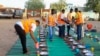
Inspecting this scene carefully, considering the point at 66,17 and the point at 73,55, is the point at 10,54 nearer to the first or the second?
the point at 73,55

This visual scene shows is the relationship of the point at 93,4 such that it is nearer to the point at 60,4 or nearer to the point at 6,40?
the point at 60,4

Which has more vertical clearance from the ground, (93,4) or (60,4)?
(60,4)

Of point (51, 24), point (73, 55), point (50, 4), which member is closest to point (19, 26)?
point (73, 55)

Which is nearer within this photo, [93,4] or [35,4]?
[93,4]

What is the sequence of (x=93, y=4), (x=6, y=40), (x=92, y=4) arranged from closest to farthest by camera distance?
(x=6, y=40), (x=93, y=4), (x=92, y=4)

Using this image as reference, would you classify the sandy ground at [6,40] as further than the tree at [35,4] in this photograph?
No

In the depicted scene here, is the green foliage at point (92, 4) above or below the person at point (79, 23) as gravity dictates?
above

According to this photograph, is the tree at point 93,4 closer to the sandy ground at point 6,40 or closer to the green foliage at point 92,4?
the green foliage at point 92,4

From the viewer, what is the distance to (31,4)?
111m

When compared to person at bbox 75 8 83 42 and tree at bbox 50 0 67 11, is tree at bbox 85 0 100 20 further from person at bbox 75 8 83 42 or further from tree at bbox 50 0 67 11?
person at bbox 75 8 83 42

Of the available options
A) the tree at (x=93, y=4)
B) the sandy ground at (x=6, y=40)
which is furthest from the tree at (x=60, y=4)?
the sandy ground at (x=6, y=40)

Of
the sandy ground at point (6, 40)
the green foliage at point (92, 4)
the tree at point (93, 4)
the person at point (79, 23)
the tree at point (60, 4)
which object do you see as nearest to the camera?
the sandy ground at point (6, 40)

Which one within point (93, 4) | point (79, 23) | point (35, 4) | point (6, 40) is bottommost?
point (6, 40)

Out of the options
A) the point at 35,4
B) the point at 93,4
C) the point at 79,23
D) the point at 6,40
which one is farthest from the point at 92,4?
the point at 79,23
